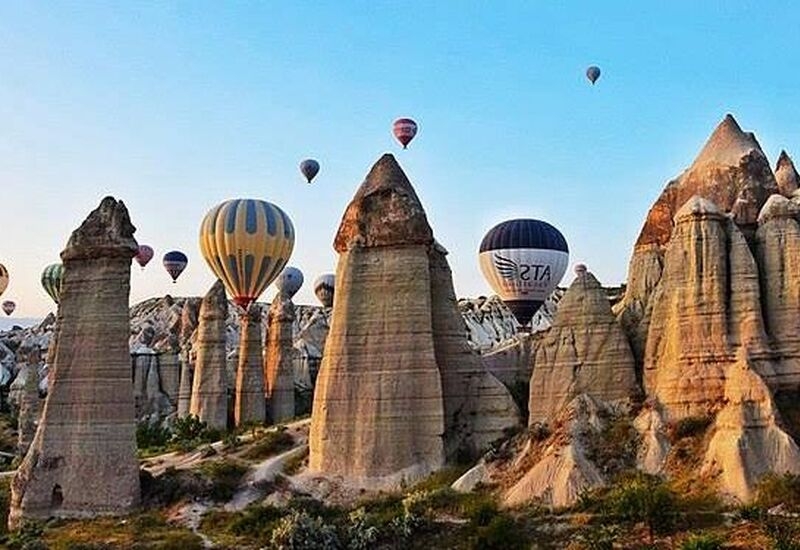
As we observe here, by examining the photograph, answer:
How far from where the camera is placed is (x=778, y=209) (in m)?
26.3

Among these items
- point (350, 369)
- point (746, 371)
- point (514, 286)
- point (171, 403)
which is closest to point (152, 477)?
point (350, 369)

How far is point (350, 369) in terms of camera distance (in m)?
28.7

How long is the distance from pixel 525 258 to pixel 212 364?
51.3ft

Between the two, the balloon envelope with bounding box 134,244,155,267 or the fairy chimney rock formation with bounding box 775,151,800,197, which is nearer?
the fairy chimney rock formation with bounding box 775,151,800,197

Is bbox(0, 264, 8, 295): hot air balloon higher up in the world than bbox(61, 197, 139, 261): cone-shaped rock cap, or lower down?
higher up

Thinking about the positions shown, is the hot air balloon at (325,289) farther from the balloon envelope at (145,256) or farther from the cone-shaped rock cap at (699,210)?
the cone-shaped rock cap at (699,210)

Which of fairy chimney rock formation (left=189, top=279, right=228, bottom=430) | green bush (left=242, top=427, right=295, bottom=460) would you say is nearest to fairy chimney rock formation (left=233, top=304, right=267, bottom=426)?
fairy chimney rock formation (left=189, top=279, right=228, bottom=430)

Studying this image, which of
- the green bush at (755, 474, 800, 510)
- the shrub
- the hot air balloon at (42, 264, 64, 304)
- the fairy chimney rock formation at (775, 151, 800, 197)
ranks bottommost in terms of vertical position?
the shrub

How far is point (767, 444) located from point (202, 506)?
14.9 metres

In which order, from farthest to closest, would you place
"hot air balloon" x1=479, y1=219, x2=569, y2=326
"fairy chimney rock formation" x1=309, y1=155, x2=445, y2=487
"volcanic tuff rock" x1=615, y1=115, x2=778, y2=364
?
"hot air balloon" x1=479, y1=219, x2=569, y2=326
"volcanic tuff rock" x1=615, y1=115, x2=778, y2=364
"fairy chimney rock formation" x1=309, y1=155, x2=445, y2=487

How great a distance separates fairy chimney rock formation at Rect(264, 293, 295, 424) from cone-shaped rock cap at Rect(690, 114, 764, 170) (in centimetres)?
2439

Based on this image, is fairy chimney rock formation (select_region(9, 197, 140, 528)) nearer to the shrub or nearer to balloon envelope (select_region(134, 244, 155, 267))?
the shrub

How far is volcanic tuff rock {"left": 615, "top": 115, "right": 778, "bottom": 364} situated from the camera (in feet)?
93.9

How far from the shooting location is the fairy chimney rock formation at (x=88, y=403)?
27672mm
